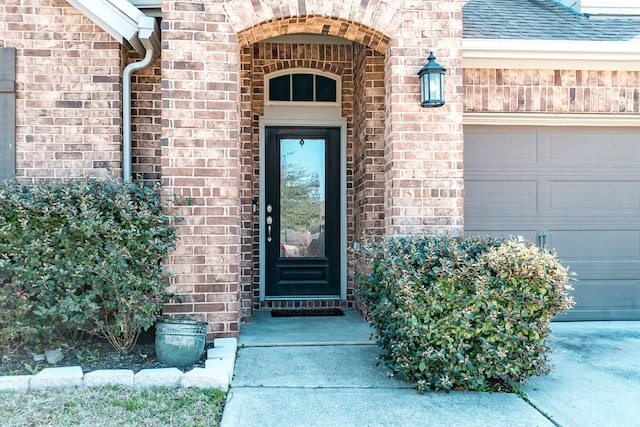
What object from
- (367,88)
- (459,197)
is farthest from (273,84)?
(459,197)

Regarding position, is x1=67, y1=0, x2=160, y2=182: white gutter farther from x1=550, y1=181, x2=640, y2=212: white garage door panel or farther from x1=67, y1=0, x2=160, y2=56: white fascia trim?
x1=550, y1=181, x2=640, y2=212: white garage door panel

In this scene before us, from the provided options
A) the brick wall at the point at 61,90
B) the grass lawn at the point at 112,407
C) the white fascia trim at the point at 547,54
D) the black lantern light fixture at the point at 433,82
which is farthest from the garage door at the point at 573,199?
the brick wall at the point at 61,90

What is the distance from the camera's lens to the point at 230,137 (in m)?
4.27

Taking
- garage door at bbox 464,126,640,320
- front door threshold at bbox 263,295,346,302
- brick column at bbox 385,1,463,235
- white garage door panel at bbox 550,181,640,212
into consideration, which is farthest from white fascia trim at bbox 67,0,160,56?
white garage door panel at bbox 550,181,640,212

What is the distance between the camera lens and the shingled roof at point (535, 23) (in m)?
5.29

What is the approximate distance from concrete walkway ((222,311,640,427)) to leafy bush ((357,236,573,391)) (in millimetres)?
170

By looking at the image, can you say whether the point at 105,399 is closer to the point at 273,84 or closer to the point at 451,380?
the point at 451,380

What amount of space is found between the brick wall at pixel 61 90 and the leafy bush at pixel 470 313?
9.82 ft

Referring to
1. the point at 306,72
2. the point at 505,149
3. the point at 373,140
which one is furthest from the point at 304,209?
the point at 505,149

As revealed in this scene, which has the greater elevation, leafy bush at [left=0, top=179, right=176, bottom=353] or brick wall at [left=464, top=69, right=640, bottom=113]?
brick wall at [left=464, top=69, right=640, bottom=113]

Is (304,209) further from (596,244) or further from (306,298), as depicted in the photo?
(596,244)

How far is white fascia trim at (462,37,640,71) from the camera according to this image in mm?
4988

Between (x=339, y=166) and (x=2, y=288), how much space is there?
3829 mm

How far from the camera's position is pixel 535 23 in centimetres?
571
